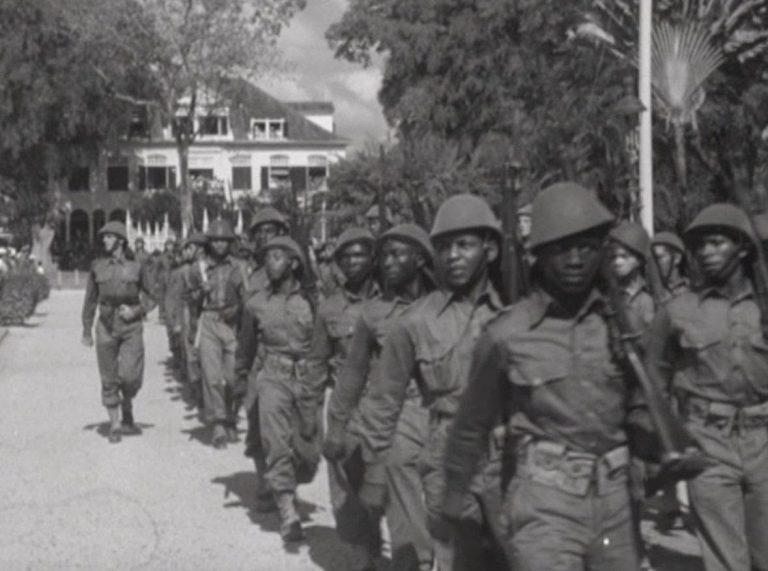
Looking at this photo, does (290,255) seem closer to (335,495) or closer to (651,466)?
(335,495)

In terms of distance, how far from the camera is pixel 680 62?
1677 cm

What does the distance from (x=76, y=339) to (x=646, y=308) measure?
22.5m

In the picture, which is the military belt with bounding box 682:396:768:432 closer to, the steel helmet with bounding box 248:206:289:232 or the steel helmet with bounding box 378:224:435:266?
the steel helmet with bounding box 378:224:435:266

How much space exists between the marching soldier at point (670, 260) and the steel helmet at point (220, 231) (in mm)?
5456

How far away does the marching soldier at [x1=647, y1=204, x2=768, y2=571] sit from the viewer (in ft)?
23.2

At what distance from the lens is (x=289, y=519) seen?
1022cm

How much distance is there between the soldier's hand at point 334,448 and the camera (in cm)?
800

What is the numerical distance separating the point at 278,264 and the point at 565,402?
19.0 ft

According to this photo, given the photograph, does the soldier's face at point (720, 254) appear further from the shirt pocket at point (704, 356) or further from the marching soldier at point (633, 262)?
the marching soldier at point (633, 262)

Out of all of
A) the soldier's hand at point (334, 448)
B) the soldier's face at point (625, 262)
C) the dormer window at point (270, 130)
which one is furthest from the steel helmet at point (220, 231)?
the dormer window at point (270, 130)

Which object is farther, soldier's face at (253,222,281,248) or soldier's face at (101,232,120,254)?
soldier's face at (101,232,120,254)

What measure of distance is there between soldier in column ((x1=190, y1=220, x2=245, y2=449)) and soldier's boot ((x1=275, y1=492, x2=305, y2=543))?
473 cm

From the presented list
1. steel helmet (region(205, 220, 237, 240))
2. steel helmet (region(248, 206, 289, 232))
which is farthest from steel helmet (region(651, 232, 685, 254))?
steel helmet (region(205, 220, 237, 240))

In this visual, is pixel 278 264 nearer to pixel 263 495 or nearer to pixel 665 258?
pixel 263 495
